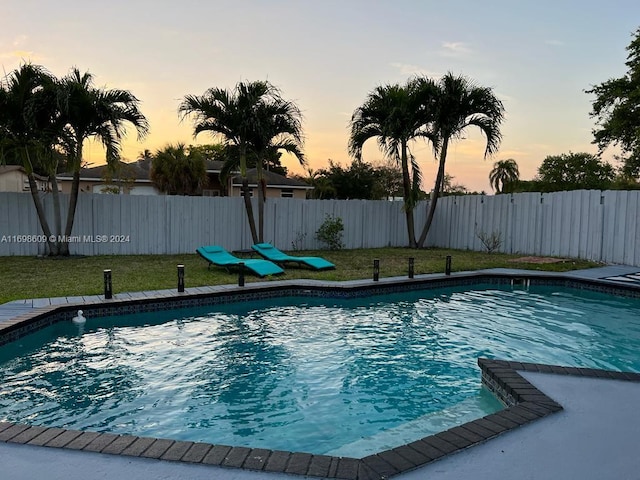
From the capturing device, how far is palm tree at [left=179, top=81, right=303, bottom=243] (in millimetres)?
13828

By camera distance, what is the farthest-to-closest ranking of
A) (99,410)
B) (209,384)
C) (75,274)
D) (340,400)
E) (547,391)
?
(75,274) → (209,384) → (340,400) → (99,410) → (547,391)

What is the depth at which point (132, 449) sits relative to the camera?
2.90 metres

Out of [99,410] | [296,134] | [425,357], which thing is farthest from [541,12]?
[99,410]

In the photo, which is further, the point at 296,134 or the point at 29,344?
the point at 296,134

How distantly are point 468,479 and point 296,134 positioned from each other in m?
13.0

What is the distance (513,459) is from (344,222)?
1506cm

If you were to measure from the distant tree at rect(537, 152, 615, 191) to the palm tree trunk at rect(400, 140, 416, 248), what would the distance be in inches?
854

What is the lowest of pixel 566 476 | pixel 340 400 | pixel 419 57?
pixel 340 400

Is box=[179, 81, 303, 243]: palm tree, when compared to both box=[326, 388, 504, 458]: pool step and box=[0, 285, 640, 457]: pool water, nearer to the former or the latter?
box=[0, 285, 640, 457]: pool water

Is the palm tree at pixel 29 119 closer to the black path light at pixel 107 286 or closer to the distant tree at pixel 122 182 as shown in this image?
the black path light at pixel 107 286

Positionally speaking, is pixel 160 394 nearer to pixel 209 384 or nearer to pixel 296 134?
pixel 209 384

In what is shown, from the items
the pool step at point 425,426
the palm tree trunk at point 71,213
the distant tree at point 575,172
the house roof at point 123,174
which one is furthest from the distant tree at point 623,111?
the house roof at point 123,174

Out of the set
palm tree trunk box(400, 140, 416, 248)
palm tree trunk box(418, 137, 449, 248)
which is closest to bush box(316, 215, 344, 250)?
palm tree trunk box(400, 140, 416, 248)

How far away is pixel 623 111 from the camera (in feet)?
60.2
